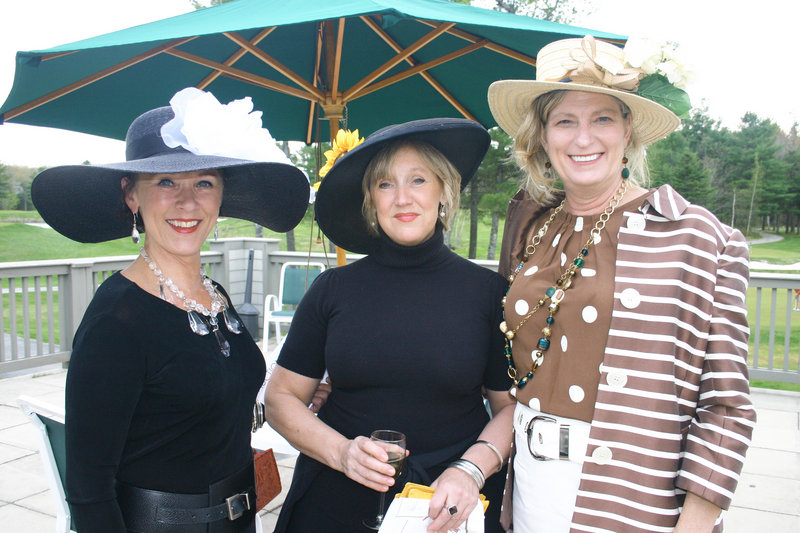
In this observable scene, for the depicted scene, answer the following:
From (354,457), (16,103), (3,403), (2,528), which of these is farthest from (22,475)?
(354,457)

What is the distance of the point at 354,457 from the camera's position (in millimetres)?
1490

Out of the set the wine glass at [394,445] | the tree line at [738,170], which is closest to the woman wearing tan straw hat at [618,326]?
the wine glass at [394,445]

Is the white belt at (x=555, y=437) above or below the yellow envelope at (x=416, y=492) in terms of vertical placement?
above

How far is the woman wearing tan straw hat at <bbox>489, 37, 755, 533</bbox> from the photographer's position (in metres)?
1.30

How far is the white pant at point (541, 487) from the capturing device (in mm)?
1467

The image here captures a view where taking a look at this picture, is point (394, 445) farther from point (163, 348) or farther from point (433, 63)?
point (433, 63)

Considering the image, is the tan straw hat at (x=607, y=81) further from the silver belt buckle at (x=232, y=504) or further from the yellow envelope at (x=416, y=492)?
the silver belt buckle at (x=232, y=504)

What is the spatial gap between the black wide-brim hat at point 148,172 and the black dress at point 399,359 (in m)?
0.39

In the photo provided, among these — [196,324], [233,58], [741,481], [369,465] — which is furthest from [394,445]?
[741,481]

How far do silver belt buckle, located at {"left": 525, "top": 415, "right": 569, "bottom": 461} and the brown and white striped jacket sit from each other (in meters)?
0.07

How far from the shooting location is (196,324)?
1516 mm

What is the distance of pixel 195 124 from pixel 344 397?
92 cm

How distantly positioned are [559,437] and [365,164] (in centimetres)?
103

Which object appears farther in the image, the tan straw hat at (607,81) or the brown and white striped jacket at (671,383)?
the tan straw hat at (607,81)
